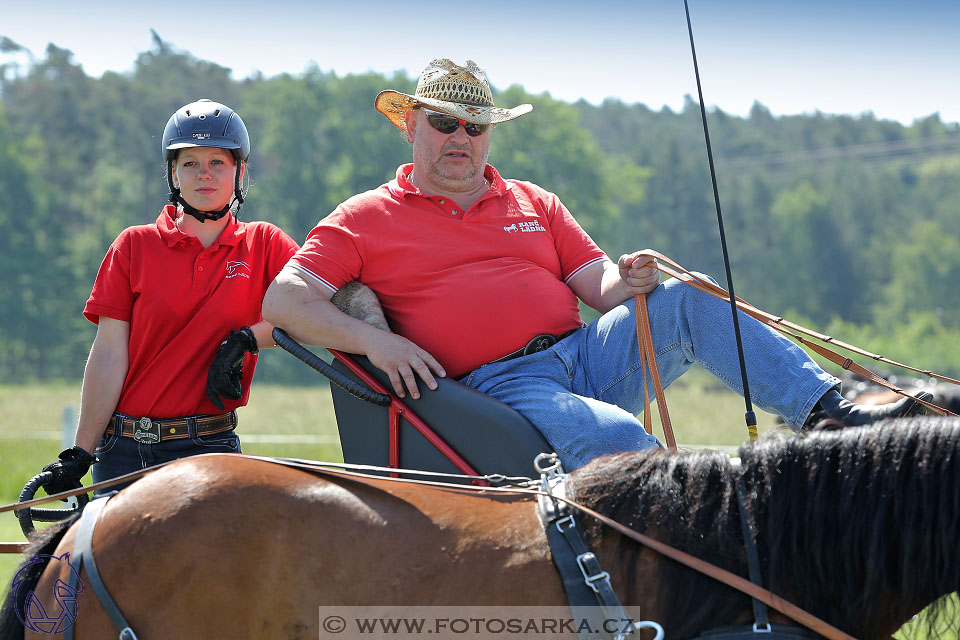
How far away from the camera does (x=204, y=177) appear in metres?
3.80

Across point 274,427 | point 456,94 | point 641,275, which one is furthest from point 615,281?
point 274,427

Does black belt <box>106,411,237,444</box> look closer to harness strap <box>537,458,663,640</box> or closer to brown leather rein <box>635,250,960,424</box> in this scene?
brown leather rein <box>635,250,960,424</box>

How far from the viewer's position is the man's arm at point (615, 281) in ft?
11.3

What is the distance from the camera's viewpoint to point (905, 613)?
218 cm

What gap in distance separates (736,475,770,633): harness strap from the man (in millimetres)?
756

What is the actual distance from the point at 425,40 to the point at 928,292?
4323 cm

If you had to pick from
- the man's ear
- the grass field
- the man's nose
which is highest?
the man's ear

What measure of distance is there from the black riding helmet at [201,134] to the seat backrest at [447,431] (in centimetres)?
102

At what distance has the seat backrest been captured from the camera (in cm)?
305

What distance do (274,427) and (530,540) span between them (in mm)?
22212

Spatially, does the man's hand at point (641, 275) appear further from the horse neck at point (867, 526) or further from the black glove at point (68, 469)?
the black glove at point (68, 469)

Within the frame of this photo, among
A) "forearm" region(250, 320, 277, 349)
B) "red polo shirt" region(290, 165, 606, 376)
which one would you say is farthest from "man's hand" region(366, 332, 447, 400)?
"forearm" region(250, 320, 277, 349)

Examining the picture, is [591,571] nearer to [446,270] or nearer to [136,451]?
[446,270]

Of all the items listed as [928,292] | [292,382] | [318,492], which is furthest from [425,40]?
[318,492]
